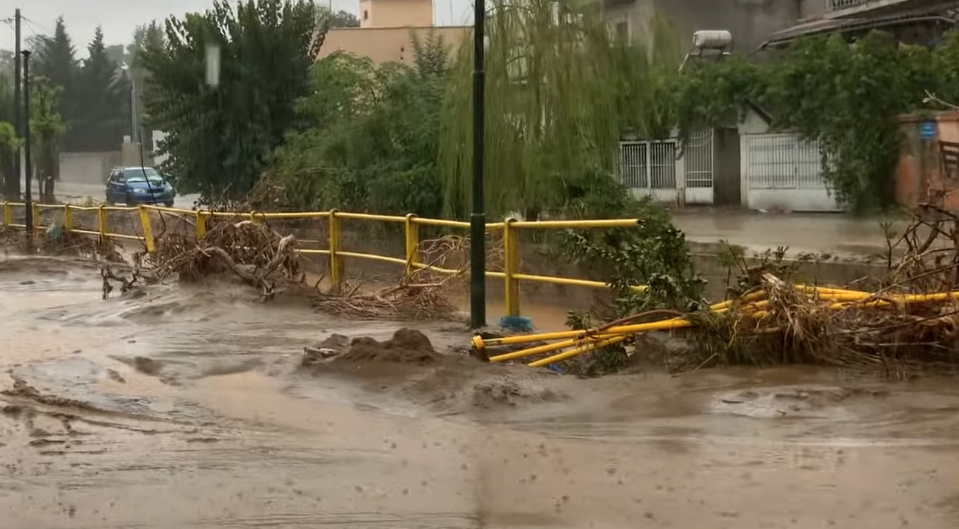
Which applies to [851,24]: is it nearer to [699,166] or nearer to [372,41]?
[699,166]

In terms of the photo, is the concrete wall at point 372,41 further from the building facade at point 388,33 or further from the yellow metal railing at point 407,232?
the yellow metal railing at point 407,232

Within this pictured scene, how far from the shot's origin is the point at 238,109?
1128 inches

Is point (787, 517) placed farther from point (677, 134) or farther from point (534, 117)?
point (677, 134)

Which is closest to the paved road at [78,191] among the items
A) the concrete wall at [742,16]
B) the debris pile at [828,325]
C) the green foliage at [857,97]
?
the concrete wall at [742,16]

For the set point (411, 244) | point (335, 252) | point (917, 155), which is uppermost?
point (917, 155)

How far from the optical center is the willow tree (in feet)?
51.6

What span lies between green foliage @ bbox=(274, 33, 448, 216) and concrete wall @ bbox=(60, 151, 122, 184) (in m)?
56.2

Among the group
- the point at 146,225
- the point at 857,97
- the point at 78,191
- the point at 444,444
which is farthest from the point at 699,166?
the point at 78,191

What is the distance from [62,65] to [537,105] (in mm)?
82809

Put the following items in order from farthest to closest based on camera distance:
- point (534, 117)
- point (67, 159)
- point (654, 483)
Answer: point (67, 159) < point (534, 117) < point (654, 483)

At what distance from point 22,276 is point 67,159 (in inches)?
2456

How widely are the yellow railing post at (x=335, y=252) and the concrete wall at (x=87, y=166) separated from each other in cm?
6492

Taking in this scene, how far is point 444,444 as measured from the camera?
22.4 feet

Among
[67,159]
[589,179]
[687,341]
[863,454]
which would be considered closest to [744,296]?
[687,341]
